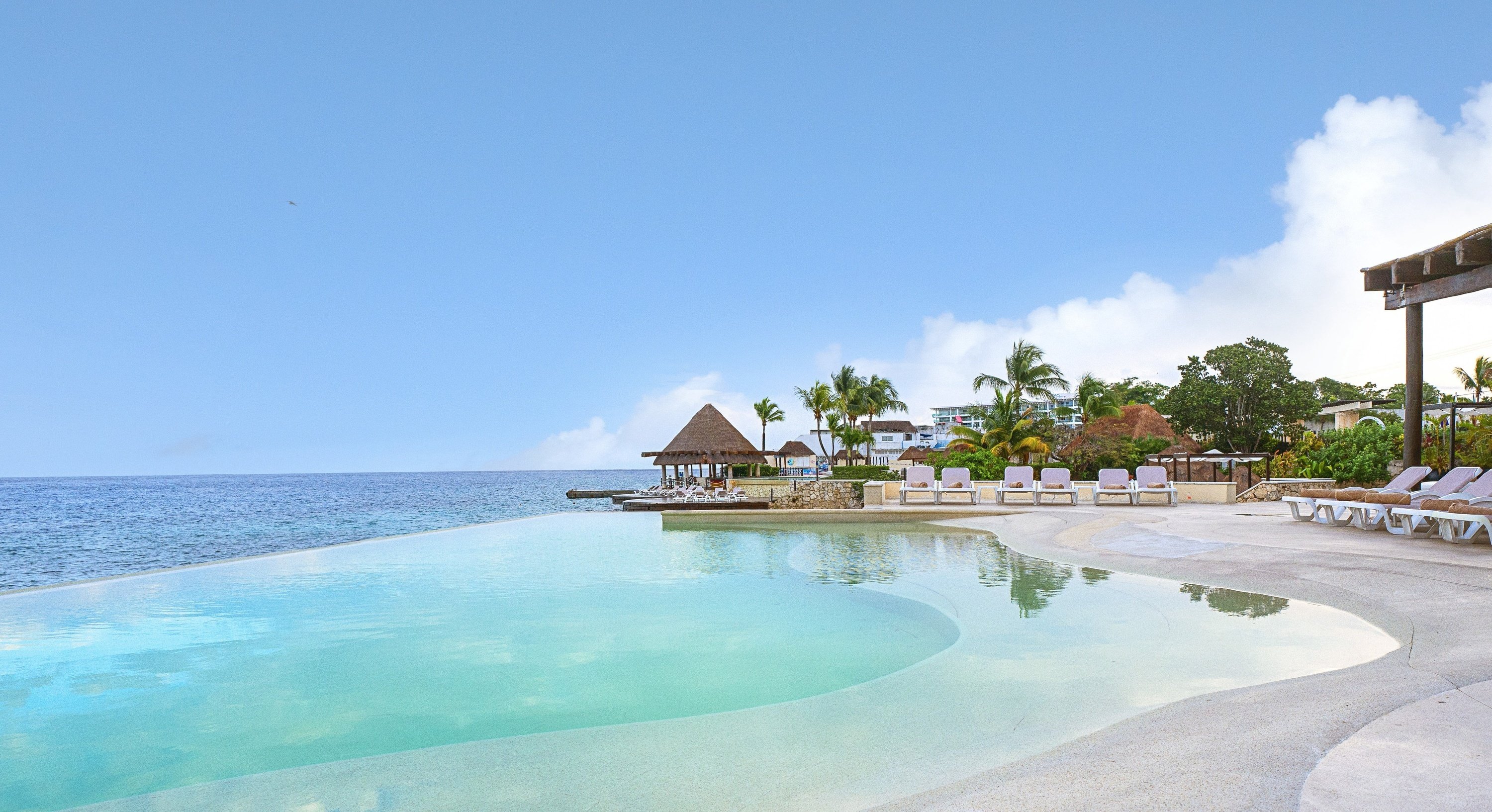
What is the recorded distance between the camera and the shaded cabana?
2883cm

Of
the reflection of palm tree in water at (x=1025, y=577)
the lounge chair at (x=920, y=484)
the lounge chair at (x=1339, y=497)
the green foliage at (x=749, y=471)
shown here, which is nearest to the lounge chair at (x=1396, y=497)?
the lounge chair at (x=1339, y=497)

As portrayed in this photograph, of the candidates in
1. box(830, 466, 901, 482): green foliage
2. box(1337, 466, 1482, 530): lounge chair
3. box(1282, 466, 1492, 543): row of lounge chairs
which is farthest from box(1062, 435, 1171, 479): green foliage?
box(1337, 466, 1482, 530): lounge chair

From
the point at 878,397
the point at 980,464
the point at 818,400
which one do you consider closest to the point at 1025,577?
the point at 980,464

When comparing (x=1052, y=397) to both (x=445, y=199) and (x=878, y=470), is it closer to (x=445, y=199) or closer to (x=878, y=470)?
(x=878, y=470)

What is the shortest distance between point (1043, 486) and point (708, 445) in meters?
14.5

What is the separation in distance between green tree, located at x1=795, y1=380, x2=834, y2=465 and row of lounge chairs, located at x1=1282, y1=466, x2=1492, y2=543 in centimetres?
3405

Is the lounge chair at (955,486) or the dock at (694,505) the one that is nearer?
the lounge chair at (955,486)

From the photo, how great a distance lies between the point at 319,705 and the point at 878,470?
27.6 metres

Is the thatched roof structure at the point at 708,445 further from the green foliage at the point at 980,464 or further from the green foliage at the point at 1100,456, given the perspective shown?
the green foliage at the point at 1100,456

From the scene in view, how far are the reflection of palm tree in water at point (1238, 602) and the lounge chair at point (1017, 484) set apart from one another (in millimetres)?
9623

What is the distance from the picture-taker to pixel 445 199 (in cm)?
2684

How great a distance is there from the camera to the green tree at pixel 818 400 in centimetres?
4591

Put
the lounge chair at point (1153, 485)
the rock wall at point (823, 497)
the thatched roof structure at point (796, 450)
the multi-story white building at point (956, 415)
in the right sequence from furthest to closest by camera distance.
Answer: the thatched roof structure at point (796, 450)
the multi-story white building at point (956, 415)
the rock wall at point (823, 497)
the lounge chair at point (1153, 485)

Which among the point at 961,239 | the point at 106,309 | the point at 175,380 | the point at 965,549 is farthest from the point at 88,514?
the point at 965,549
